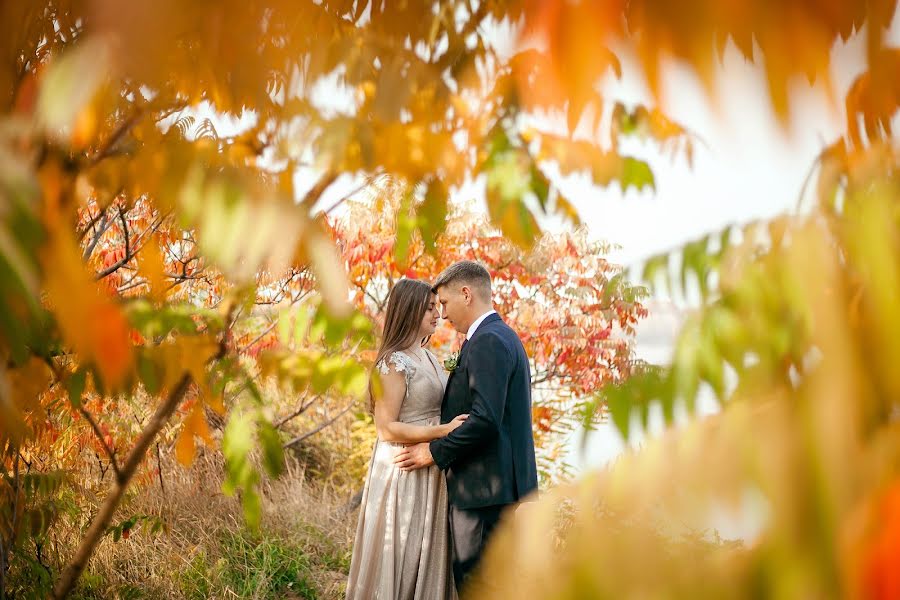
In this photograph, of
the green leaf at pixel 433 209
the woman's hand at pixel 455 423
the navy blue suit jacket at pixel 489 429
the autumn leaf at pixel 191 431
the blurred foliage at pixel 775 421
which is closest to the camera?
the blurred foliage at pixel 775 421

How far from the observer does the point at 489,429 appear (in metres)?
3.32

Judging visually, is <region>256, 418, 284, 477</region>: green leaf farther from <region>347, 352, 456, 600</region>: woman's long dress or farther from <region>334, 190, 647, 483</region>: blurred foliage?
<region>334, 190, 647, 483</region>: blurred foliage

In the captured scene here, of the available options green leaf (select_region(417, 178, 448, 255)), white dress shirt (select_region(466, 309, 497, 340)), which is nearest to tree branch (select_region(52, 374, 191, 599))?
green leaf (select_region(417, 178, 448, 255))

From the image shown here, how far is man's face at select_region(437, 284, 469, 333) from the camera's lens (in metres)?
3.71

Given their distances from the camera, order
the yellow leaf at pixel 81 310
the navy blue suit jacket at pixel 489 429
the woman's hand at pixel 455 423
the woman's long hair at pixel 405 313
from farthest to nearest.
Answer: the woman's long hair at pixel 405 313, the woman's hand at pixel 455 423, the navy blue suit jacket at pixel 489 429, the yellow leaf at pixel 81 310

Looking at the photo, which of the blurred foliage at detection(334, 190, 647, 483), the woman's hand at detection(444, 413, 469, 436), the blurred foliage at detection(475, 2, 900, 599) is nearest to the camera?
the blurred foliage at detection(475, 2, 900, 599)

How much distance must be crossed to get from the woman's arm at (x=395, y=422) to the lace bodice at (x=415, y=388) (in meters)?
0.03

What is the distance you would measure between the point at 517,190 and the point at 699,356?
509mm

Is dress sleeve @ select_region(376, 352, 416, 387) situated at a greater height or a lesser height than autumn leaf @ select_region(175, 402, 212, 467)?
greater

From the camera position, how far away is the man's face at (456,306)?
371 centimetres

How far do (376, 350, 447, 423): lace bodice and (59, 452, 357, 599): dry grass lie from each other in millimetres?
2008

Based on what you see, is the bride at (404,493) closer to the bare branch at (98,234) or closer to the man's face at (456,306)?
the man's face at (456,306)

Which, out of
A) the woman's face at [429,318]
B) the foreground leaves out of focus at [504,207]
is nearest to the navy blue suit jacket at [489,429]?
the woman's face at [429,318]

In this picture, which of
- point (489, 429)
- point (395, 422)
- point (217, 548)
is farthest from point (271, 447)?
point (217, 548)
